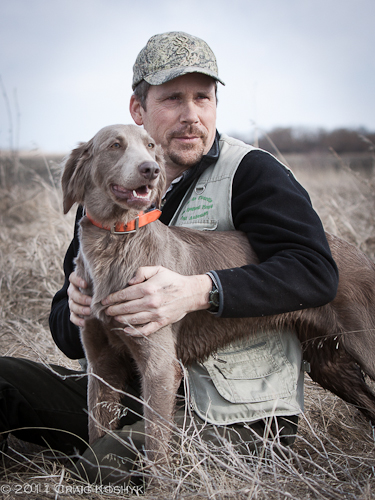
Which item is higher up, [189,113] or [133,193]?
[189,113]

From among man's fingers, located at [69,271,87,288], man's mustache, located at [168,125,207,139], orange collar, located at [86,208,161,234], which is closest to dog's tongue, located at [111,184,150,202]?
orange collar, located at [86,208,161,234]

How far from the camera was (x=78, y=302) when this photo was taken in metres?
2.24

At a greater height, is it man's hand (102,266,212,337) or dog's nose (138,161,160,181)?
dog's nose (138,161,160,181)

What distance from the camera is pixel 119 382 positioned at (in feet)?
7.88

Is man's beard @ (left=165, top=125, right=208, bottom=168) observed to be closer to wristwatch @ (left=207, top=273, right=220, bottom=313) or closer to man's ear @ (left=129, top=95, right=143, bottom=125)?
man's ear @ (left=129, top=95, right=143, bottom=125)

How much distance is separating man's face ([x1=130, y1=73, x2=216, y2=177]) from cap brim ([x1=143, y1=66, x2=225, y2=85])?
70 millimetres

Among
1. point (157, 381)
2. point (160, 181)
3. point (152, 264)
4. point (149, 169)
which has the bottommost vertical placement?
point (157, 381)

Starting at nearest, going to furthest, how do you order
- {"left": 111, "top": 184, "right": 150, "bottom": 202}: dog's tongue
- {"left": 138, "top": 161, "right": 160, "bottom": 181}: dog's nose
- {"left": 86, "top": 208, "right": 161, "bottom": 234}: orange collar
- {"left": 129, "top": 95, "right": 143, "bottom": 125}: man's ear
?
{"left": 138, "top": 161, "right": 160, "bottom": 181}: dog's nose
{"left": 111, "top": 184, "right": 150, "bottom": 202}: dog's tongue
{"left": 86, "top": 208, "right": 161, "bottom": 234}: orange collar
{"left": 129, "top": 95, "right": 143, "bottom": 125}: man's ear

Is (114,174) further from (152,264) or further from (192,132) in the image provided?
(192,132)

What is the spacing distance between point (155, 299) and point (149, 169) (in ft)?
1.87

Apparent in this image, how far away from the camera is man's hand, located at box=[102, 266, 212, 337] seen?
6.55ft

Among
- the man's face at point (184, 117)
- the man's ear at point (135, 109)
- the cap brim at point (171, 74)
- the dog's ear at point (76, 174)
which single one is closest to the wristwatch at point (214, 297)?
the dog's ear at point (76, 174)

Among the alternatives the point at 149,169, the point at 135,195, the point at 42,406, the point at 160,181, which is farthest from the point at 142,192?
the point at 42,406

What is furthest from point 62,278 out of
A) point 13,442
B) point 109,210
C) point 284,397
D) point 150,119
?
point 284,397
